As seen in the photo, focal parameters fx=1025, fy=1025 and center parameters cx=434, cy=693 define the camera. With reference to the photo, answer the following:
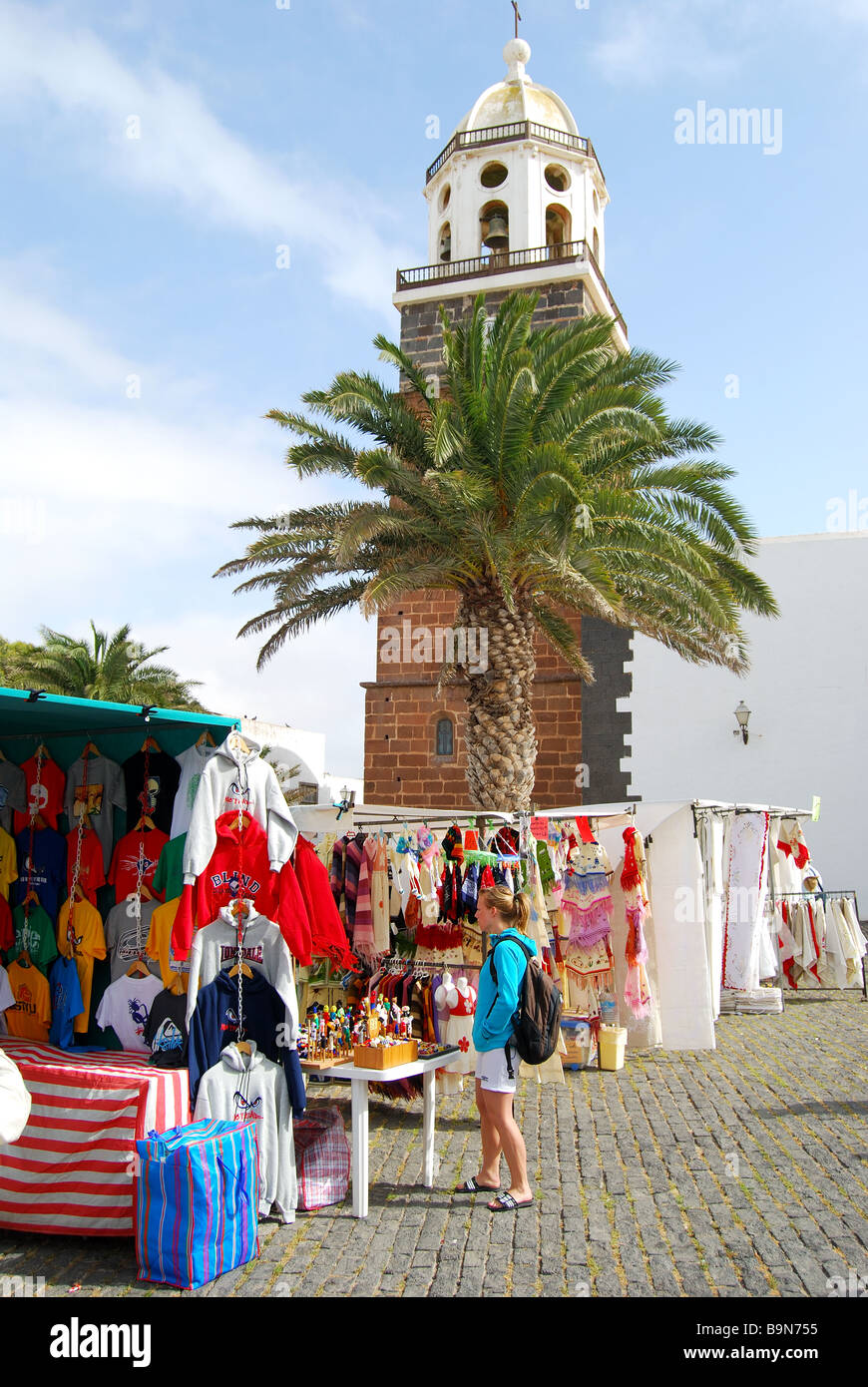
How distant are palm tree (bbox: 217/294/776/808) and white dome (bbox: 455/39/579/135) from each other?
11.8 m

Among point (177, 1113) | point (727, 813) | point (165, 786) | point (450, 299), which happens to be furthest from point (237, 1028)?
point (450, 299)

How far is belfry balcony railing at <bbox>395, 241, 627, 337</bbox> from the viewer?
1994cm

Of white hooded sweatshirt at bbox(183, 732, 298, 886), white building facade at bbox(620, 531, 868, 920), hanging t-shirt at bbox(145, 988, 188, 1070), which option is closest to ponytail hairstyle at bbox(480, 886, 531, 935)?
white hooded sweatshirt at bbox(183, 732, 298, 886)

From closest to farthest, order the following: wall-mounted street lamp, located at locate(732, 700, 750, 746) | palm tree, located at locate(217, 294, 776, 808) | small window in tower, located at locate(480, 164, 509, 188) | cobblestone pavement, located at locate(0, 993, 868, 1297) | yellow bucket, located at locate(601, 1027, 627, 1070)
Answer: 1. cobblestone pavement, located at locate(0, 993, 868, 1297)
2. yellow bucket, located at locate(601, 1027, 627, 1070)
3. palm tree, located at locate(217, 294, 776, 808)
4. wall-mounted street lamp, located at locate(732, 700, 750, 746)
5. small window in tower, located at locate(480, 164, 509, 188)

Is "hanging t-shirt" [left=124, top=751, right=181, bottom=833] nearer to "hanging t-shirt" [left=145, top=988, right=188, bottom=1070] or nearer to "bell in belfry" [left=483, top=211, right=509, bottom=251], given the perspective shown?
"hanging t-shirt" [left=145, top=988, right=188, bottom=1070]

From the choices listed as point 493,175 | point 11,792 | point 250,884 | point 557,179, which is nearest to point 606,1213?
point 250,884

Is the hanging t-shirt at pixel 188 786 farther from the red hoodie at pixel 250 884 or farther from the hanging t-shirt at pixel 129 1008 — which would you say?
the hanging t-shirt at pixel 129 1008

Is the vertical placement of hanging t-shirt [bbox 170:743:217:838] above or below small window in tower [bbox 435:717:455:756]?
below

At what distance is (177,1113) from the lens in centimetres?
508

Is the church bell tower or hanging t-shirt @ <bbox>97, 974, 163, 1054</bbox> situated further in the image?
the church bell tower

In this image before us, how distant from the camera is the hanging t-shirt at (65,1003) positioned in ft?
20.5

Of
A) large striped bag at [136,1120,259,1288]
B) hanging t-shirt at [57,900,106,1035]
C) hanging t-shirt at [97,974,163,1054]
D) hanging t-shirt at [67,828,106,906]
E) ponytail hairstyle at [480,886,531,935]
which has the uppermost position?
hanging t-shirt at [67,828,106,906]

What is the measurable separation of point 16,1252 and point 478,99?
2341 cm
